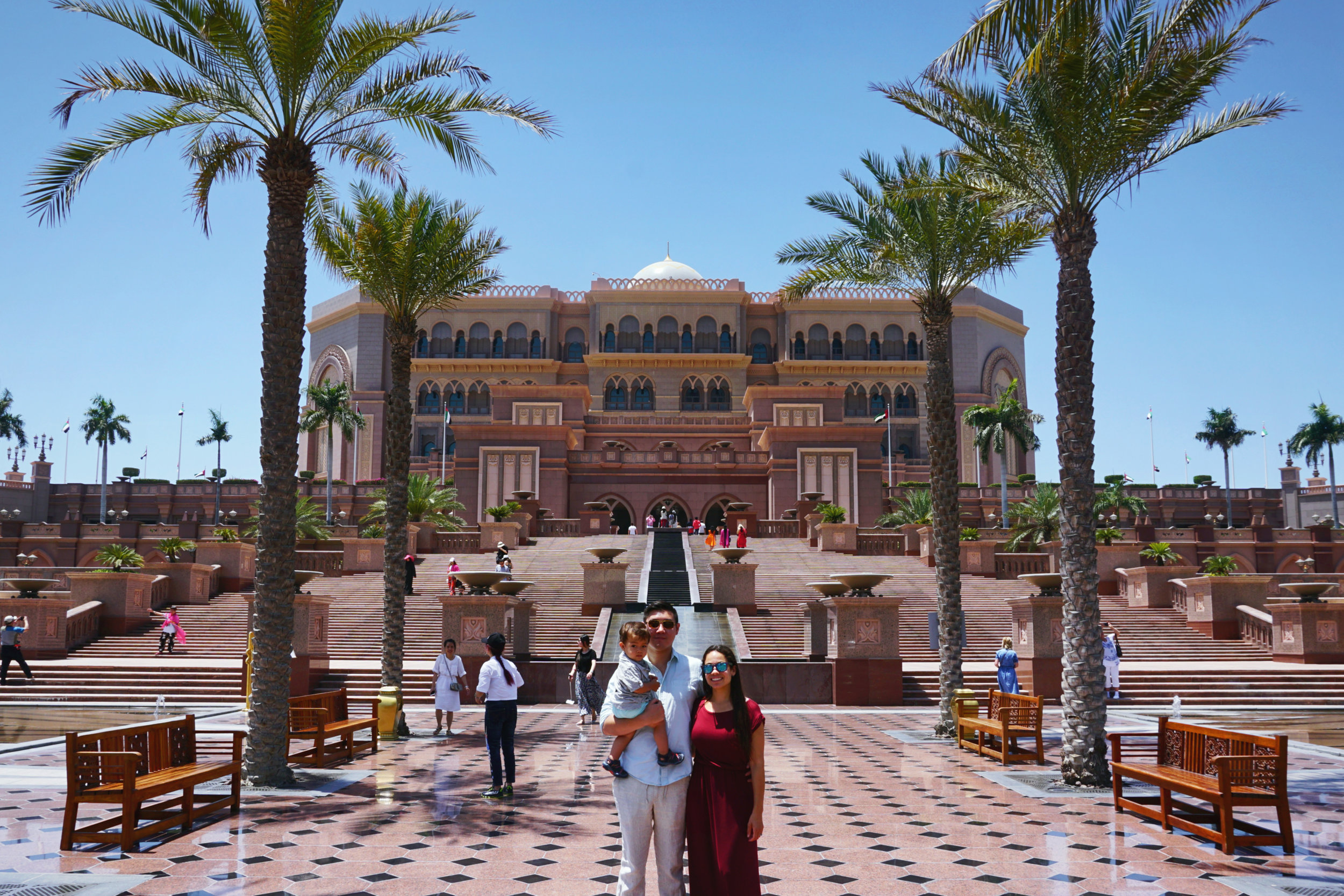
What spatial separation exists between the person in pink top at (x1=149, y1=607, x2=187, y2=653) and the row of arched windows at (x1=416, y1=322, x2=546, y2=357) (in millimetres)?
45572

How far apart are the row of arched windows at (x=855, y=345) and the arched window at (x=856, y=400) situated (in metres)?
2.07

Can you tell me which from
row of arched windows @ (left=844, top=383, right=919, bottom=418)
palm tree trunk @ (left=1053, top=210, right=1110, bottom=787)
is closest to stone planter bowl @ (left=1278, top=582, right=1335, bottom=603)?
palm tree trunk @ (left=1053, top=210, right=1110, bottom=787)

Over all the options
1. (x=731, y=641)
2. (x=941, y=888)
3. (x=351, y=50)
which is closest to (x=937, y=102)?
(x=351, y=50)

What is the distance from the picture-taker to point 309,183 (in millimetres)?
11508

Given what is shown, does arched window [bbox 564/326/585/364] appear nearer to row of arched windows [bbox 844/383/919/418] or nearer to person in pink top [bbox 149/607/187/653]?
row of arched windows [bbox 844/383/919/418]

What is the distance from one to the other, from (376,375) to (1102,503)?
43.4 metres

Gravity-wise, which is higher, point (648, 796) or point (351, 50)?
point (351, 50)

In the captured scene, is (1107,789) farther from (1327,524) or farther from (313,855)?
(1327,524)

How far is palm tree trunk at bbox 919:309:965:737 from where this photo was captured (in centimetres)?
1502

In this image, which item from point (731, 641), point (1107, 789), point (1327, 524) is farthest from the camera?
point (1327, 524)

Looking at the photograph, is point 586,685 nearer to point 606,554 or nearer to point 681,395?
point 606,554

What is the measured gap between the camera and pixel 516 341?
68.7m

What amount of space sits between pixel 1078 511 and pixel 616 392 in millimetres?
55567

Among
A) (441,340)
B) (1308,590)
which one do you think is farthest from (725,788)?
(441,340)
